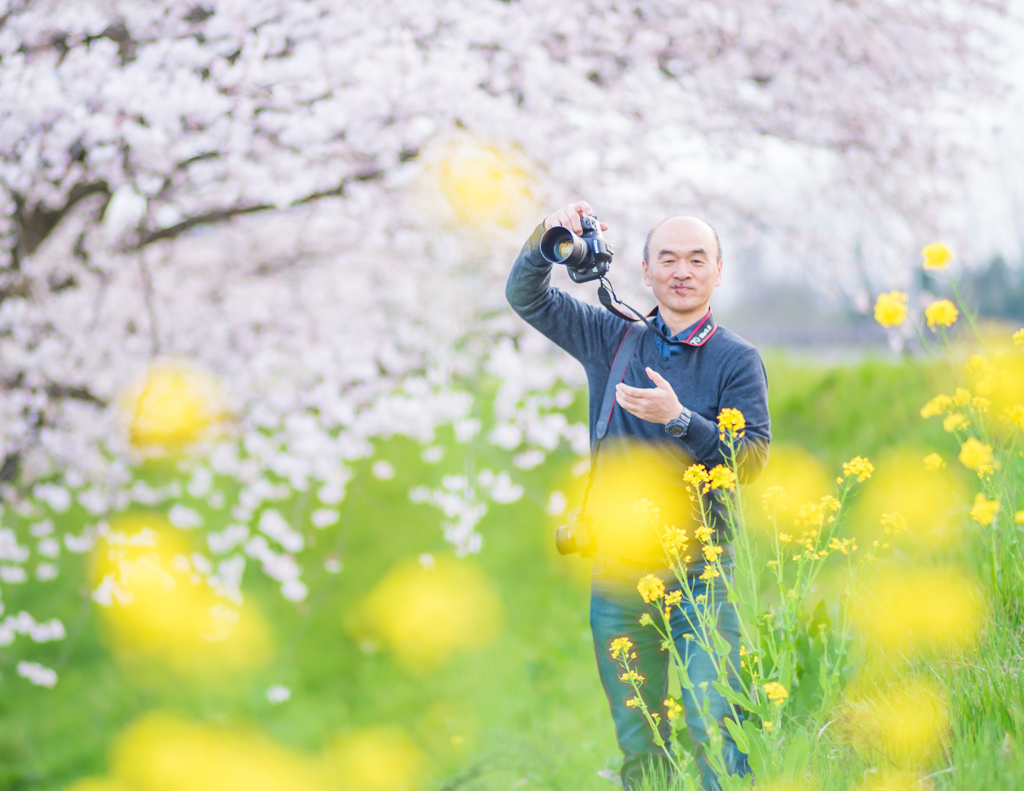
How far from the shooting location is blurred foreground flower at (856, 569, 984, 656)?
229 centimetres

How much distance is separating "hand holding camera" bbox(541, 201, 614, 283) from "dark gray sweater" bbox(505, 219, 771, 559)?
41 millimetres

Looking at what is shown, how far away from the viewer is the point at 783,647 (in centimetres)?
175

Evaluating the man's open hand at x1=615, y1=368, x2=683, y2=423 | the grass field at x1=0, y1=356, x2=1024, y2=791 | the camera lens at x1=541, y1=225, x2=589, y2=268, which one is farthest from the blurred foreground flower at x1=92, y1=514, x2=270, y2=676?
the man's open hand at x1=615, y1=368, x2=683, y2=423

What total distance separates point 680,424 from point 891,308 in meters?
0.72

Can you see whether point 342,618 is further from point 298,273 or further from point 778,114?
point 778,114

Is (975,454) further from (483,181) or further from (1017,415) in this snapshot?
(483,181)

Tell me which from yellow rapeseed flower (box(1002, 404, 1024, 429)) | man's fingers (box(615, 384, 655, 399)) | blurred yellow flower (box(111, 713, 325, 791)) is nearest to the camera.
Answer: man's fingers (box(615, 384, 655, 399))

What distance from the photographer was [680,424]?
5.99ft

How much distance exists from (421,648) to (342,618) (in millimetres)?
1119

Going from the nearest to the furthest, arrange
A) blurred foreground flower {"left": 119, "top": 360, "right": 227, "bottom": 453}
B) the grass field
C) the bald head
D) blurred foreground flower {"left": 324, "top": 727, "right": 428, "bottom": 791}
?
the bald head → the grass field → blurred foreground flower {"left": 324, "top": 727, "right": 428, "bottom": 791} → blurred foreground flower {"left": 119, "top": 360, "right": 227, "bottom": 453}

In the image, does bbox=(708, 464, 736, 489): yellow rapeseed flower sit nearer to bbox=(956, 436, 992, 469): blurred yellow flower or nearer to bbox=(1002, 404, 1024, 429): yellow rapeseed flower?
bbox=(956, 436, 992, 469): blurred yellow flower

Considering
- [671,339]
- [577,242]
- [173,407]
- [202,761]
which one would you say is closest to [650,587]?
[671,339]

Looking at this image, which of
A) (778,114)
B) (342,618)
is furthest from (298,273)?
(778,114)

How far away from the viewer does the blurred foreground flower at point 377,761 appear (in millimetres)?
3762
